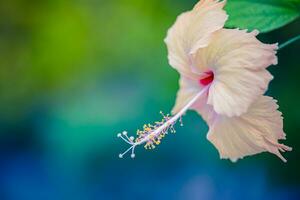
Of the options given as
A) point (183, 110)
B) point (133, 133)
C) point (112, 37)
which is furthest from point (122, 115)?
point (183, 110)

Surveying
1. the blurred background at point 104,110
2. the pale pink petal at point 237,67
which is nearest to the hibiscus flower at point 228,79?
the pale pink petal at point 237,67

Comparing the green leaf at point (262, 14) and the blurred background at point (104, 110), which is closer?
the green leaf at point (262, 14)

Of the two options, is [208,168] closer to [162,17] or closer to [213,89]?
[162,17]

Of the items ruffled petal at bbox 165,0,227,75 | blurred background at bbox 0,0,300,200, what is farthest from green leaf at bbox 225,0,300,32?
blurred background at bbox 0,0,300,200

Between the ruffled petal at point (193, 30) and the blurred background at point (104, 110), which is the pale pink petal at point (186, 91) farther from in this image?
the blurred background at point (104, 110)

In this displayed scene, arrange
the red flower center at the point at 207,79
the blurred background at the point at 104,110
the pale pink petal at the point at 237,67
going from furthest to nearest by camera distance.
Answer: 1. the blurred background at the point at 104,110
2. the red flower center at the point at 207,79
3. the pale pink petal at the point at 237,67

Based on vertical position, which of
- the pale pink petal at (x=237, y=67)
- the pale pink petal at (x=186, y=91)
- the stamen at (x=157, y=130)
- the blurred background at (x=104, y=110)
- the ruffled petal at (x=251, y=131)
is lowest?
the ruffled petal at (x=251, y=131)

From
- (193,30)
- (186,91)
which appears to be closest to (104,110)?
(186,91)

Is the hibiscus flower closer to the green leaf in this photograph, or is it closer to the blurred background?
the green leaf
